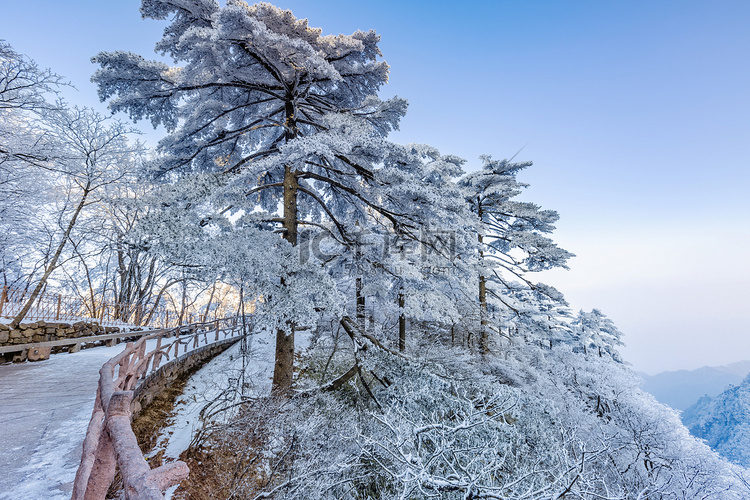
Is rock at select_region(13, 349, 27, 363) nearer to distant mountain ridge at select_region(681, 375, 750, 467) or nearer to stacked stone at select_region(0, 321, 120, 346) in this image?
stacked stone at select_region(0, 321, 120, 346)

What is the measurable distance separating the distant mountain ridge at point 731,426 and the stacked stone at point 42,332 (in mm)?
35868

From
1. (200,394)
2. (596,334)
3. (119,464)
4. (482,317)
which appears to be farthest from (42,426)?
(596,334)

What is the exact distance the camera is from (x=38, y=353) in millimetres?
9648

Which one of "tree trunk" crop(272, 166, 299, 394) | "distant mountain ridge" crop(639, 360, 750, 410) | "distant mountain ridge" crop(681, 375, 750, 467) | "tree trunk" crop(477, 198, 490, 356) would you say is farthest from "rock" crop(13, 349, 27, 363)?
"distant mountain ridge" crop(639, 360, 750, 410)

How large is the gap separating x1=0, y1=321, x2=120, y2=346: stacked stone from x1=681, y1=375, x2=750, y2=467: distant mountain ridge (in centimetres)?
3587

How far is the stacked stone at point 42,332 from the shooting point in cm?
927

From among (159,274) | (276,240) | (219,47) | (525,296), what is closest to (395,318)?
(525,296)

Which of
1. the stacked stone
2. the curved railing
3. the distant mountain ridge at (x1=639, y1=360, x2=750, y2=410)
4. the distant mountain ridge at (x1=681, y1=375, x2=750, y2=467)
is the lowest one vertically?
the distant mountain ridge at (x1=639, y1=360, x2=750, y2=410)

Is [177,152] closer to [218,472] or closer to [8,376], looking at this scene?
[8,376]

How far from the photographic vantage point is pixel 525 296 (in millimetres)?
14664

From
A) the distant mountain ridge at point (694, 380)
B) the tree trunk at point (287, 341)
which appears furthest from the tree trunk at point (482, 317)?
the distant mountain ridge at point (694, 380)

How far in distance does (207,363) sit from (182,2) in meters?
14.1

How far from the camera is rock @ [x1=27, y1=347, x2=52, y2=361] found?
9.52 metres

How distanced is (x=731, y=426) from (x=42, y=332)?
4796 cm
